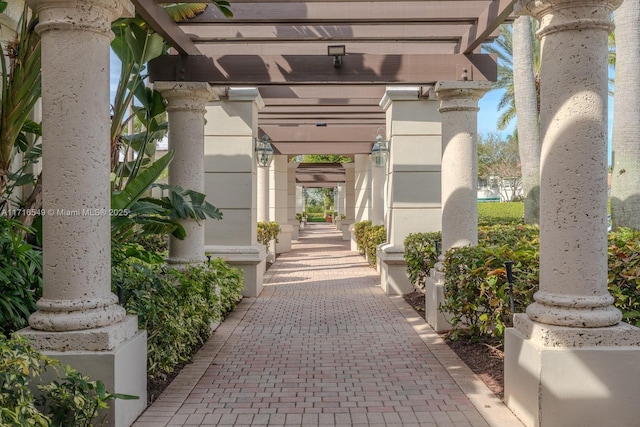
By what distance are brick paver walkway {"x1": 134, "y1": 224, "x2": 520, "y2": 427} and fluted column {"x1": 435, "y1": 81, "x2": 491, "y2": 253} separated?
139cm

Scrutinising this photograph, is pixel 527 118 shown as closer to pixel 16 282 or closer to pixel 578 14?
pixel 578 14

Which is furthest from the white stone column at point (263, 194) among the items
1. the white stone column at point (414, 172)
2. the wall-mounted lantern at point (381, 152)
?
the white stone column at point (414, 172)

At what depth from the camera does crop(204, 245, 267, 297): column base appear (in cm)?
1031

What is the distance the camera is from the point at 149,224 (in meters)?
6.56

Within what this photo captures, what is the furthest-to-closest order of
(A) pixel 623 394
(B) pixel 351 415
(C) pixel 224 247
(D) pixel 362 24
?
(C) pixel 224 247 → (D) pixel 362 24 → (B) pixel 351 415 → (A) pixel 623 394

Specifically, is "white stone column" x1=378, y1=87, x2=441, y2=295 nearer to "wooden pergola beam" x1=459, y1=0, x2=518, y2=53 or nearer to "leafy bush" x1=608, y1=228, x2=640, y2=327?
"wooden pergola beam" x1=459, y1=0, x2=518, y2=53

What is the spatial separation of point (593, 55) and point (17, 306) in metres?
4.58

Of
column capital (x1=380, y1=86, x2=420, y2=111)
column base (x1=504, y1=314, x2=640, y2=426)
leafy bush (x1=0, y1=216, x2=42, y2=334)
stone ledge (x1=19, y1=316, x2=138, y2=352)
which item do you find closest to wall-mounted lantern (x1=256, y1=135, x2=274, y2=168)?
column capital (x1=380, y1=86, x2=420, y2=111)

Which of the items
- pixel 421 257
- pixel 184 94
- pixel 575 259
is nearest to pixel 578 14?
pixel 575 259

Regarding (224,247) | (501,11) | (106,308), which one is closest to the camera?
(106,308)

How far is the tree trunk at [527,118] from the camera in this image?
42.8 feet

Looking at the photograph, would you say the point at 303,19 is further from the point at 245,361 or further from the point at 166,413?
the point at 166,413

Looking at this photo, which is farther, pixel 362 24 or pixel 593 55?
pixel 362 24

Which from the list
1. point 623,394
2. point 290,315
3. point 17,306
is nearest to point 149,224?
point 17,306
